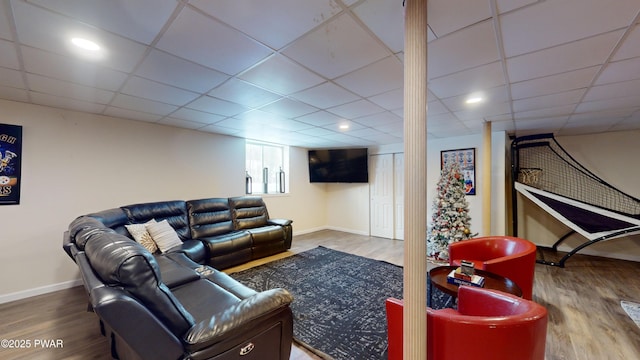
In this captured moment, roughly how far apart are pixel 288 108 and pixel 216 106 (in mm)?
899

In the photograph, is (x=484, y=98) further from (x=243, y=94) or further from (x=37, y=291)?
(x=37, y=291)

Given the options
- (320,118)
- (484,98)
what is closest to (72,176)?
(320,118)

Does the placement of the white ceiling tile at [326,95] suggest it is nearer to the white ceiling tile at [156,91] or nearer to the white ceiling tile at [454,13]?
the white ceiling tile at [454,13]

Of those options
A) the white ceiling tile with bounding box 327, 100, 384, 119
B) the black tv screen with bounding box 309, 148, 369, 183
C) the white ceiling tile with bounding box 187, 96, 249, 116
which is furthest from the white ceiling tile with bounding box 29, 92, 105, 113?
the black tv screen with bounding box 309, 148, 369, 183

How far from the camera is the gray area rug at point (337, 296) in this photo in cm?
201

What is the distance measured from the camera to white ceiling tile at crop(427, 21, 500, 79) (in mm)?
1471

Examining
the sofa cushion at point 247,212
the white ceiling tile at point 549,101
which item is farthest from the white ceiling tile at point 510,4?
the sofa cushion at point 247,212

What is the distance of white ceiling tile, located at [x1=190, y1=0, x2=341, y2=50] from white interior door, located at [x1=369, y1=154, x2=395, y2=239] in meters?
4.77

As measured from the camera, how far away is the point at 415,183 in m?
1.18

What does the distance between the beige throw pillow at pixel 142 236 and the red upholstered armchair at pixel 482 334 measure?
3.19m

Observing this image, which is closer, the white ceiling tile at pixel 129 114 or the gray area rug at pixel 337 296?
the gray area rug at pixel 337 296

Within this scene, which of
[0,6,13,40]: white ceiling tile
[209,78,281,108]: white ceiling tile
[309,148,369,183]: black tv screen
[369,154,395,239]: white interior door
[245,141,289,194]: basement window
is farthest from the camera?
[309,148,369,183]: black tv screen

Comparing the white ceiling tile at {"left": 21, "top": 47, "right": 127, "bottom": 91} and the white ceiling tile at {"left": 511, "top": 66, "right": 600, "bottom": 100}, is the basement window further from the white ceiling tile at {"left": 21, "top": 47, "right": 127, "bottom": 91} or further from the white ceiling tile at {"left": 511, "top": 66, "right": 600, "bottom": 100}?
the white ceiling tile at {"left": 511, "top": 66, "right": 600, "bottom": 100}

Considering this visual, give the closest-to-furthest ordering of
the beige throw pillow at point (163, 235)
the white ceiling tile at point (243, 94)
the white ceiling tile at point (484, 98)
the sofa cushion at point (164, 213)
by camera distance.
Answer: the white ceiling tile at point (243, 94), the white ceiling tile at point (484, 98), the beige throw pillow at point (163, 235), the sofa cushion at point (164, 213)
